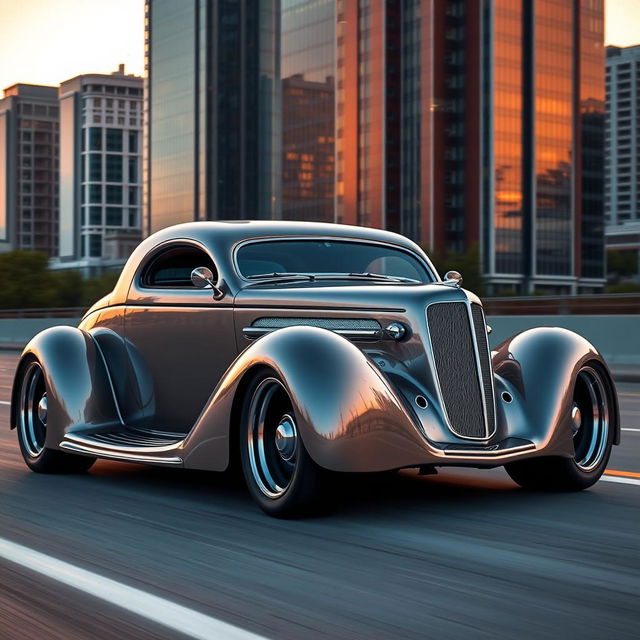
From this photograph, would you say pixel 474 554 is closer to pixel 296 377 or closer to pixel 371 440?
pixel 371 440

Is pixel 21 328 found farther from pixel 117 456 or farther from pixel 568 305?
pixel 117 456

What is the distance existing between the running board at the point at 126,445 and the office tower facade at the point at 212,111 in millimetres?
130927

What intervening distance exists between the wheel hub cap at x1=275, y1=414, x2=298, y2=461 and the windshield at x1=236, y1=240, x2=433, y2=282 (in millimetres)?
1434

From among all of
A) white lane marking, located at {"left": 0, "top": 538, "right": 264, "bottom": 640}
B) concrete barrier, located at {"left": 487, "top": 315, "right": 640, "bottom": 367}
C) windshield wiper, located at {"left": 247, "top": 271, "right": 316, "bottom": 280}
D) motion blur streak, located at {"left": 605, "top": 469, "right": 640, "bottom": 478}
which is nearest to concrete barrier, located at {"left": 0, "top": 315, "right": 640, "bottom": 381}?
concrete barrier, located at {"left": 487, "top": 315, "right": 640, "bottom": 367}

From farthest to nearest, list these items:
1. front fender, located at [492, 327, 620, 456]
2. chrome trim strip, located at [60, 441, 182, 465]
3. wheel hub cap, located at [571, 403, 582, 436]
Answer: wheel hub cap, located at [571, 403, 582, 436] < chrome trim strip, located at [60, 441, 182, 465] < front fender, located at [492, 327, 620, 456]

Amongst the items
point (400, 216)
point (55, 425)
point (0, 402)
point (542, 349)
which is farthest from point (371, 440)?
point (400, 216)

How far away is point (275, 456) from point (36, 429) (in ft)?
8.80

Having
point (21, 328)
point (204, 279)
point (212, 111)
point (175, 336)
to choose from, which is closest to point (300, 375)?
point (204, 279)

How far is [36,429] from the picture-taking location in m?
7.84

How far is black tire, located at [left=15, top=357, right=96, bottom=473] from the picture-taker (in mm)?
7578

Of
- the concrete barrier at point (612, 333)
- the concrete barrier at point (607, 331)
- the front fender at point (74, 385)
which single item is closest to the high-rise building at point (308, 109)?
the concrete barrier at point (607, 331)

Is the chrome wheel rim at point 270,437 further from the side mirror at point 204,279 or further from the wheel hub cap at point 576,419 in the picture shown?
the wheel hub cap at point 576,419

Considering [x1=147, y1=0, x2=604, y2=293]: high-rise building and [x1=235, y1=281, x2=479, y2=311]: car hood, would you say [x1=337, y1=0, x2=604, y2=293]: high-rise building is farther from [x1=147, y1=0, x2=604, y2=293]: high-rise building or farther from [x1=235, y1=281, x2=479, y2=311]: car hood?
[x1=235, y1=281, x2=479, y2=311]: car hood

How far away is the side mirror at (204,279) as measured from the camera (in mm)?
6660
